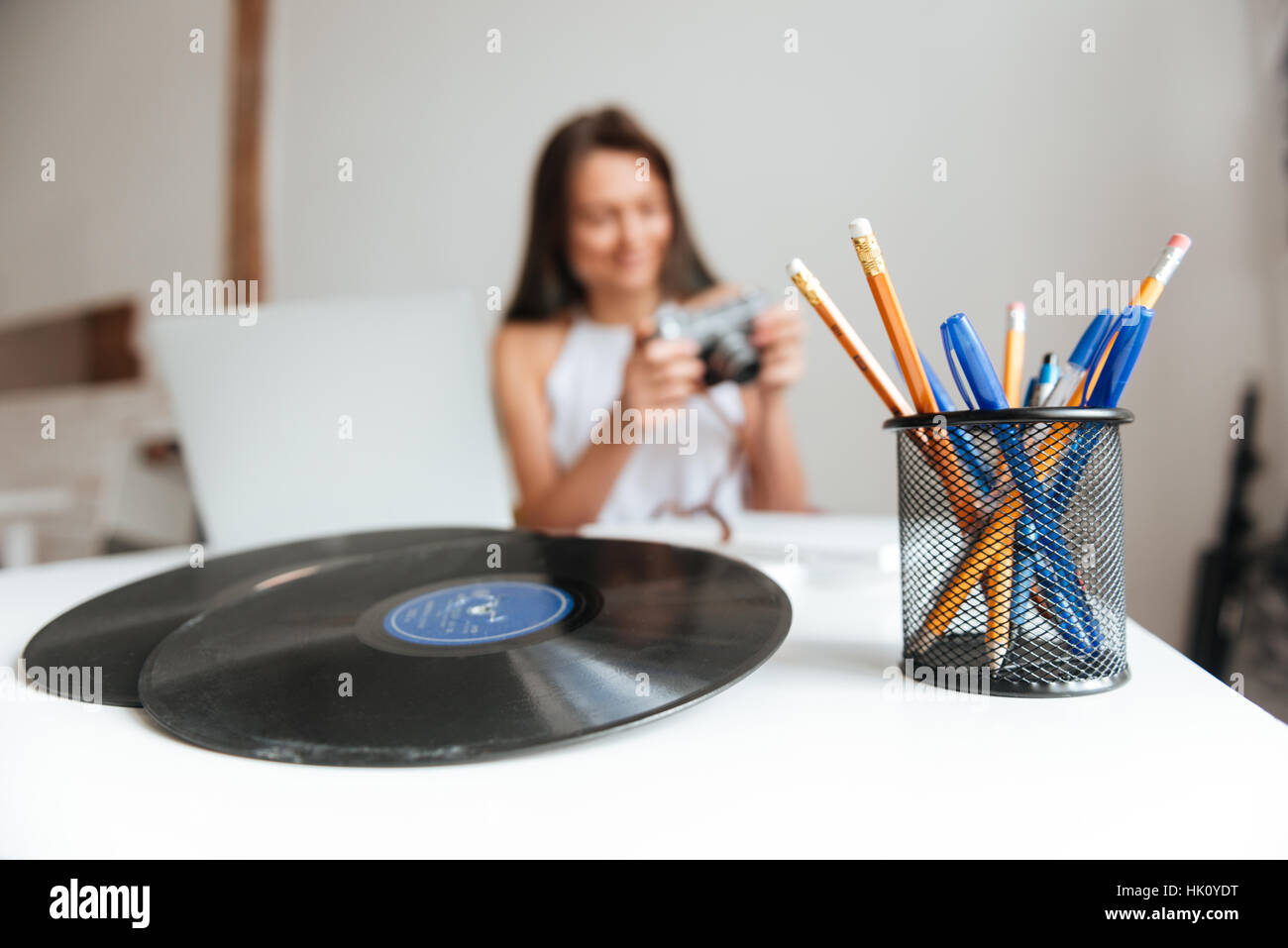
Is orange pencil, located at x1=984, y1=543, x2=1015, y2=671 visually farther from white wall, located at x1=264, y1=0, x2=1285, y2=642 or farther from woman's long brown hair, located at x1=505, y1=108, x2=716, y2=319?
woman's long brown hair, located at x1=505, y1=108, x2=716, y2=319

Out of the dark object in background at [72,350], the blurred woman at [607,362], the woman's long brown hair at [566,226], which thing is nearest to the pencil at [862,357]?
the blurred woman at [607,362]

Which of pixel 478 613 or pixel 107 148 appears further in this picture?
pixel 107 148

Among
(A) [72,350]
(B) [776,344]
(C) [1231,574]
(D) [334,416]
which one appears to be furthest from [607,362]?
(A) [72,350]

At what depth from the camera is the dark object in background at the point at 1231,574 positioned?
3.96 ft

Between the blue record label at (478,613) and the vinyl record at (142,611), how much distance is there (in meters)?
0.13

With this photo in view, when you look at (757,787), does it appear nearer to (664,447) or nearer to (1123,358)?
(1123,358)

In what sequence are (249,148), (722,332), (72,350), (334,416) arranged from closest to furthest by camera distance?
(334,416)
(722,332)
(249,148)
(72,350)

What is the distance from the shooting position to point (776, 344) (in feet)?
4.03

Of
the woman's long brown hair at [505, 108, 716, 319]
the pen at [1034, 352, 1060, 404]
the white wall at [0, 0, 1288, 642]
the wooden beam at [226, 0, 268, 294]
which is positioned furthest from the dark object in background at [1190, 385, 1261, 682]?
the wooden beam at [226, 0, 268, 294]

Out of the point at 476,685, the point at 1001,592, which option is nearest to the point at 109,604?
the point at 476,685

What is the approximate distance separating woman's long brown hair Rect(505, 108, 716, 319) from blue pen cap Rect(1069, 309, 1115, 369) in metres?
1.33

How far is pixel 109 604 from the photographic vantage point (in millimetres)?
492

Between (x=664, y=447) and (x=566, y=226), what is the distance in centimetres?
57

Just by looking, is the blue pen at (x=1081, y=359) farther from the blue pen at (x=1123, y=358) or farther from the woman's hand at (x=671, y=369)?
the woman's hand at (x=671, y=369)
